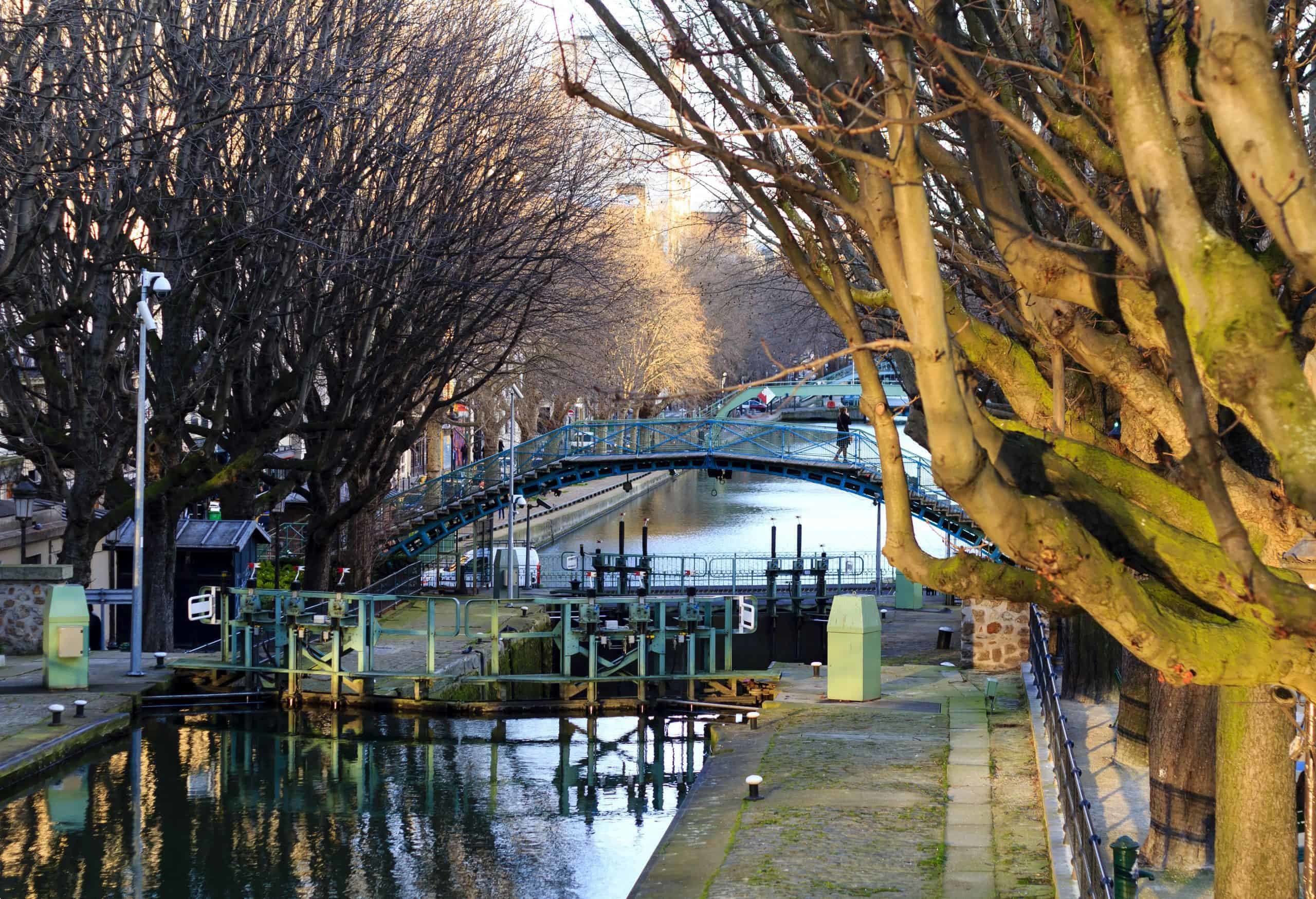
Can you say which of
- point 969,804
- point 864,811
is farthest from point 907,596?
point 864,811

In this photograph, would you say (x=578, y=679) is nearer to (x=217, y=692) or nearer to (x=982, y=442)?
(x=217, y=692)

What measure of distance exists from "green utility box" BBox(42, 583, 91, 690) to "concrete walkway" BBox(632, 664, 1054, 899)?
27.3 feet

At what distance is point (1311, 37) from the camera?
33.0 feet

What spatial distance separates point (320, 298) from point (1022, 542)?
18611mm

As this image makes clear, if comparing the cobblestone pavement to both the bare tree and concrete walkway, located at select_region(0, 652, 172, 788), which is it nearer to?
concrete walkway, located at select_region(0, 652, 172, 788)

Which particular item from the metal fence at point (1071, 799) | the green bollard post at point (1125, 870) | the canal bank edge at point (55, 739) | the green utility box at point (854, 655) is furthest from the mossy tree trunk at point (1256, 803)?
the canal bank edge at point (55, 739)

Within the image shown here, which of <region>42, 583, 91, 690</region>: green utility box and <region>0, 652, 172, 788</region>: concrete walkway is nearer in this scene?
<region>0, 652, 172, 788</region>: concrete walkway

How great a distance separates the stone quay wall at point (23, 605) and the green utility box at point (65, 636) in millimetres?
2097

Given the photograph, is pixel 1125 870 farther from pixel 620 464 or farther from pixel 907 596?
pixel 620 464

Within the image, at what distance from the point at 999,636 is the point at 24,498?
16.4 meters

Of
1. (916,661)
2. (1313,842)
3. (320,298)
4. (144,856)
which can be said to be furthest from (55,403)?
(1313,842)

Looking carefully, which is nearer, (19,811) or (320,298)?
(19,811)

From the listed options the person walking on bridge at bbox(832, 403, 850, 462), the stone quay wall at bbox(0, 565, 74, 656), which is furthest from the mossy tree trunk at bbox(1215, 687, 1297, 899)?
the person walking on bridge at bbox(832, 403, 850, 462)

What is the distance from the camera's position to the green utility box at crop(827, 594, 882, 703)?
18438mm
